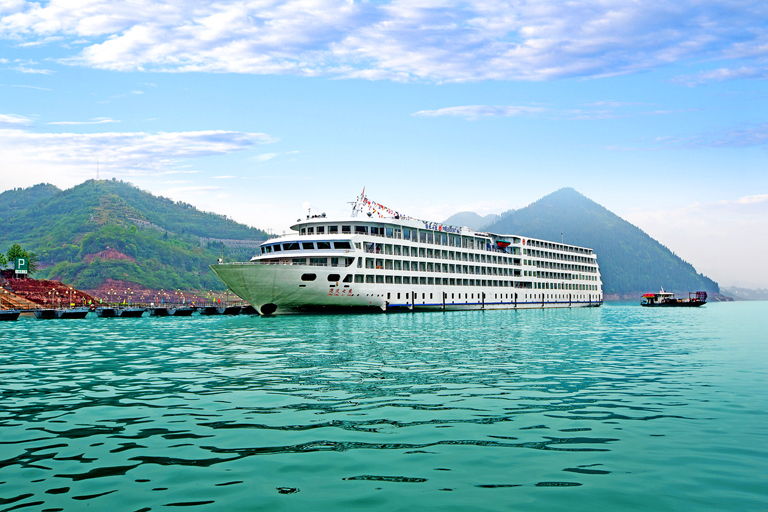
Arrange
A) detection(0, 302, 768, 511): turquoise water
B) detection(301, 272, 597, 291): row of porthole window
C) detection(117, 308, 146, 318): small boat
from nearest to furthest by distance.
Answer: detection(0, 302, 768, 511): turquoise water
detection(301, 272, 597, 291): row of porthole window
detection(117, 308, 146, 318): small boat

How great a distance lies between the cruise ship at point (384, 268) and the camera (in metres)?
54.3

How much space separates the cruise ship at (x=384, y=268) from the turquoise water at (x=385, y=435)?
110 ft

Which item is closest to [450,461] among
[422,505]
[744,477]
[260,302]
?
[422,505]

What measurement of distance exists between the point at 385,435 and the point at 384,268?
178 feet

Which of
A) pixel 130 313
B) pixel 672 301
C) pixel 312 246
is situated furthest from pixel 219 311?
pixel 672 301

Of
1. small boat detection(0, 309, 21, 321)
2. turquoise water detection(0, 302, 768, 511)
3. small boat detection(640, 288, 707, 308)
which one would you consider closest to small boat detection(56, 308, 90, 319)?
small boat detection(0, 309, 21, 321)

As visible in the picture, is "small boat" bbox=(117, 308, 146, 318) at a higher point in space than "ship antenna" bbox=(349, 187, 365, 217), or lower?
lower

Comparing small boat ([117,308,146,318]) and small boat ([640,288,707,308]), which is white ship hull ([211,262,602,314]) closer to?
small boat ([117,308,146,318])

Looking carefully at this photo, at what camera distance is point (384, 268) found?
64.4 metres

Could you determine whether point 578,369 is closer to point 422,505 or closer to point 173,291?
point 422,505

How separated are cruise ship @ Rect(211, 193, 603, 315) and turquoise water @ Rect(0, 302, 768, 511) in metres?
33.4

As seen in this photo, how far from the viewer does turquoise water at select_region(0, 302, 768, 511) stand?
24.1ft

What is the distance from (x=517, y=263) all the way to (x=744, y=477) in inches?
3508

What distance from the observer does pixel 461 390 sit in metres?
14.7
